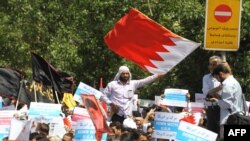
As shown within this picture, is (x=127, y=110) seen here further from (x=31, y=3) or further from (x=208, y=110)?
(x=31, y=3)

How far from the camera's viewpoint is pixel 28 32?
34969mm

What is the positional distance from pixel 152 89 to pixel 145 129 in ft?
52.6

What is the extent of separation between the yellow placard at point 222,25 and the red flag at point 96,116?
93.4 inches

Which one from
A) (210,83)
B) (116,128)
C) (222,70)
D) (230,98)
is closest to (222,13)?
(210,83)

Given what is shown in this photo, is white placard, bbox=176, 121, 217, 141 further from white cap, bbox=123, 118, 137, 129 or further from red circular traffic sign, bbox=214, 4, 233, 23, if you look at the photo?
white cap, bbox=123, 118, 137, 129

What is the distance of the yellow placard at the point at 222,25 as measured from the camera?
13789 millimetres

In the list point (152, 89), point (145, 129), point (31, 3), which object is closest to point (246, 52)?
point (152, 89)

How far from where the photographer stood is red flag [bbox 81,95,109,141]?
11.8m

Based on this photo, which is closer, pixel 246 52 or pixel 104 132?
Answer: pixel 104 132

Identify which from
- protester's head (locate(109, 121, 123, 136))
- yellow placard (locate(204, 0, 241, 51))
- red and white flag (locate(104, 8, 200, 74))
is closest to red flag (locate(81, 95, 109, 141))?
protester's head (locate(109, 121, 123, 136))

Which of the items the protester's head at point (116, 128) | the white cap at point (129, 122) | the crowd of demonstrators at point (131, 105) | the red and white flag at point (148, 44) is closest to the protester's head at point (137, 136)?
the crowd of demonstrators at point (131, 105)

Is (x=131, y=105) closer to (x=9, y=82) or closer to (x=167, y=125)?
(x=167, y=125)

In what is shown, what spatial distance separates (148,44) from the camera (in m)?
16.5

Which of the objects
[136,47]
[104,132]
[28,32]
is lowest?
[104,132]
